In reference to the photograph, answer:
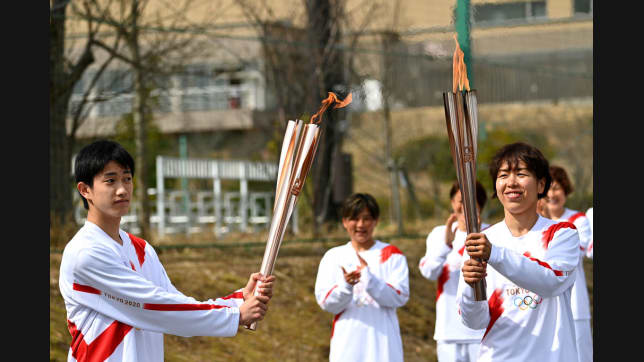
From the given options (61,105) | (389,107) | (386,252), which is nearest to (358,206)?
(386,252)

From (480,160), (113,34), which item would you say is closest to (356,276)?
(113,34)

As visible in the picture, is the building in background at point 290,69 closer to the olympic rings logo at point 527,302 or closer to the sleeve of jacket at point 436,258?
the sleeve of jacket at point 436,258

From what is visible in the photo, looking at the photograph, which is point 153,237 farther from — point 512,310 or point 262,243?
point 512,310

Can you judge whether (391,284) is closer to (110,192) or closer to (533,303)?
(533,303)

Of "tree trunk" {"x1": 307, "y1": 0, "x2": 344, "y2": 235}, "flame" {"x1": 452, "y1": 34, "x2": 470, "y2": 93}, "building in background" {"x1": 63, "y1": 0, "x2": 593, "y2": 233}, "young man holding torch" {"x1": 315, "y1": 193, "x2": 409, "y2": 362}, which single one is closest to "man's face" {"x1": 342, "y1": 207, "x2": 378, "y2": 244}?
"young man holding torch" {"x1": 315, "y1": 193, "x2": 409, "y2": 362}

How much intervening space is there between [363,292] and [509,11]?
8.87 m

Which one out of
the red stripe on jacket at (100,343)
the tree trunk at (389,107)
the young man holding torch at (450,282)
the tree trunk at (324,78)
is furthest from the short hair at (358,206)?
the tree trunk at (389,107)

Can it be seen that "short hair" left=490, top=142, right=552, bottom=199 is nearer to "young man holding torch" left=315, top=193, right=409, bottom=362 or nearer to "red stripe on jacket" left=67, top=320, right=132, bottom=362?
"young man holding torch" left=315, top=193, right=409, bottom=362

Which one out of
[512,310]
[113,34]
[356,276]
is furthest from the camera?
[113,34]

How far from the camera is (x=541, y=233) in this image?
3.91 meters

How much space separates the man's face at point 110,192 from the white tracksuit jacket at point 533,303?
1435 mm

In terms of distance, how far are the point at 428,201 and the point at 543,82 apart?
150 inches

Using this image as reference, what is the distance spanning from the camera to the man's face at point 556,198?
21.9ft

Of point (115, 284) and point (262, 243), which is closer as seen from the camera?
point (115, 284)
